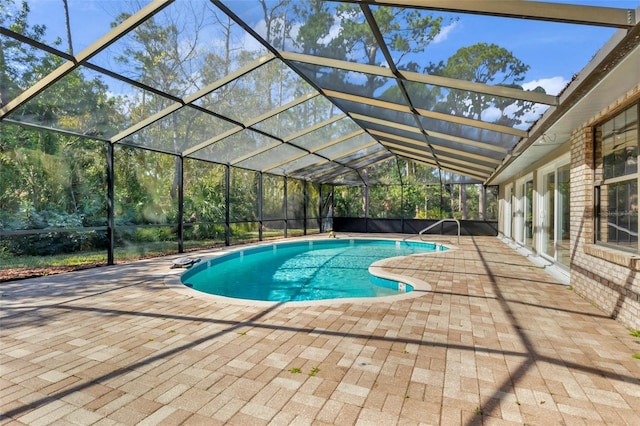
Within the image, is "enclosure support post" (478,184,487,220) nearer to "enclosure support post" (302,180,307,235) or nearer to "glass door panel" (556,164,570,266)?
"enclosure support post" (302,180,307,235)

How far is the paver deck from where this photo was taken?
75.7 inches

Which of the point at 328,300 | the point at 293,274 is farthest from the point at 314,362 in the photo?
the point at 293,274

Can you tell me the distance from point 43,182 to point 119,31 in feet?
28.1

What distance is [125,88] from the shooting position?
5379 millimetres

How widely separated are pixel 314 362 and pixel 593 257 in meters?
3.97

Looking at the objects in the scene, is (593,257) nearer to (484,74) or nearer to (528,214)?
(484,74)

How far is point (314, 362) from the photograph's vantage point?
2.54 meters

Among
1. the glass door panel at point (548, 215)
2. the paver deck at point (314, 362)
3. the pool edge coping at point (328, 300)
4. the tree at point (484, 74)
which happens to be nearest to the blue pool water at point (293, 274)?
the pool edge coping at point (328, 300)

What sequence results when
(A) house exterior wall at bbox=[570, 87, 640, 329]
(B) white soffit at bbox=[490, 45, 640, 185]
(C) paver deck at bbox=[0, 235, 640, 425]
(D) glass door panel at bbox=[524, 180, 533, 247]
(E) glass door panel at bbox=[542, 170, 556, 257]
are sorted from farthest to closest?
(D) glass door panel at bbox=[524, 180, 533, 247]
(E) glass door panel at bbox=[542, 170, 556, 257]
(A) house exterior wall at bbox=[570, 87, 640, 329]
(B) white soffit at bbox=[490, 45, 640, 185]
(C) paver deck at bbox=[0, 235, 640, 425]

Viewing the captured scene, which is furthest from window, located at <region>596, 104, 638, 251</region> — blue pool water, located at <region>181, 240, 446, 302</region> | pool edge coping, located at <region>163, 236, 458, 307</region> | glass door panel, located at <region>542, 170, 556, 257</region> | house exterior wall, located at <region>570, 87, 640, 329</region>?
glass door panel, located at <region>542, 170, 556, 257</region>

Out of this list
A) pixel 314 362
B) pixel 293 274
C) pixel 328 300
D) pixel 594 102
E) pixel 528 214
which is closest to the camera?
pixel 314 362

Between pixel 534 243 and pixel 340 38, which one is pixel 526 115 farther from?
pixel 534 243

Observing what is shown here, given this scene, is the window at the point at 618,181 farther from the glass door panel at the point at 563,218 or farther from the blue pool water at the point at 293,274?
the blue pool water at the point at 293,274

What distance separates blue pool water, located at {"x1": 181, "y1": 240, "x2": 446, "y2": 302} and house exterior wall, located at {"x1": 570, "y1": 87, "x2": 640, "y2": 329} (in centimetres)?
245
